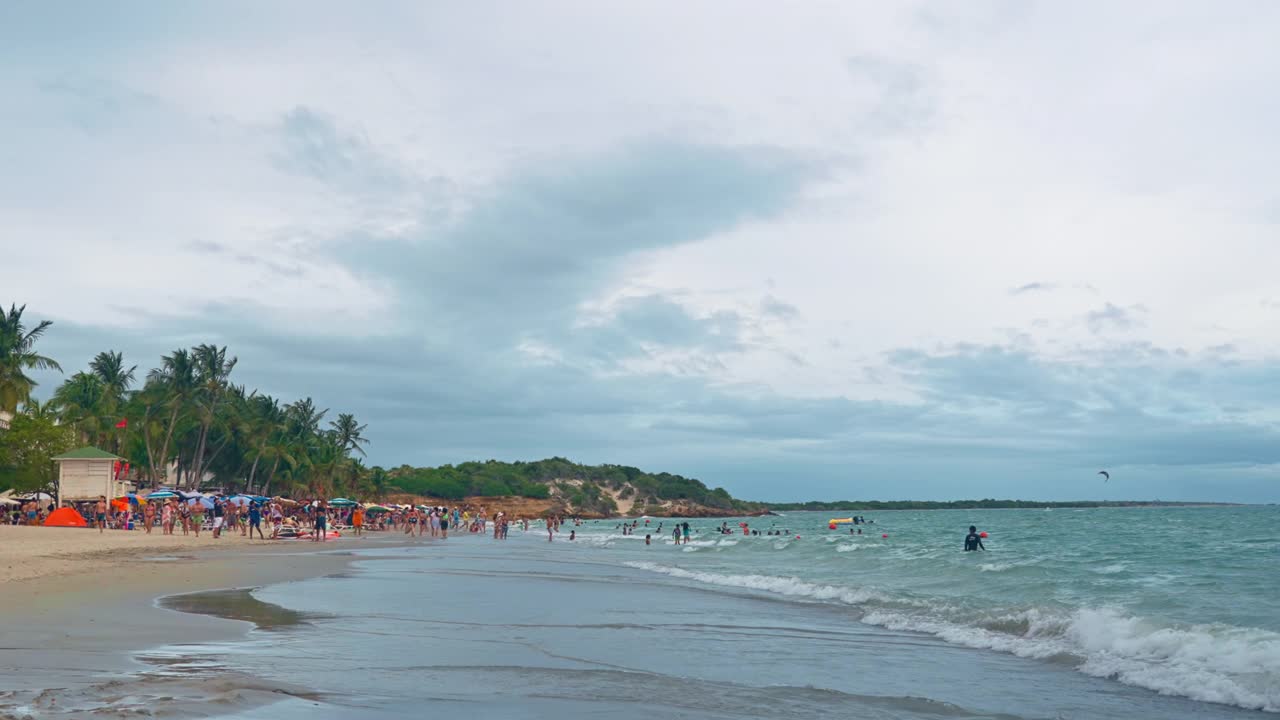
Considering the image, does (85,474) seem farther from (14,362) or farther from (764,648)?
(764,648)

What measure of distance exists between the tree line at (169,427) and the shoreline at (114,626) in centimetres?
2533

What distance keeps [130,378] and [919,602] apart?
232 ft

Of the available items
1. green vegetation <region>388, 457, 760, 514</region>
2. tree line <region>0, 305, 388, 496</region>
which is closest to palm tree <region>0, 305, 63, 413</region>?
tree line <region>0, 305, 388, 496</region>


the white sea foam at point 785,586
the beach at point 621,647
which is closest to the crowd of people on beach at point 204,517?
the beach at point 621,647

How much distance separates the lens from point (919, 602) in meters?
18.4

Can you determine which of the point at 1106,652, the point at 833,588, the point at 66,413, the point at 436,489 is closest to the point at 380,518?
the point at 66,413

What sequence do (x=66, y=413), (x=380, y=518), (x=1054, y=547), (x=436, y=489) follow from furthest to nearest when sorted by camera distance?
(x=436, y=489) < (x=380, y=518) < (x=66, y=413) < (x=1054, y=547)

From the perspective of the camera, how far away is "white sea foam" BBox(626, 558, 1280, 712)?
1002 cm

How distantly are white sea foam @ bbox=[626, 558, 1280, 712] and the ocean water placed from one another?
0.11 ft

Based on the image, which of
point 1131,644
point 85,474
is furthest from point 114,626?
point 85,474

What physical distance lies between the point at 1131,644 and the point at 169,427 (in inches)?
2823

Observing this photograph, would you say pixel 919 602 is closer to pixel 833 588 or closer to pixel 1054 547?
pixel 833 588

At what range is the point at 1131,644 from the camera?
12.5m

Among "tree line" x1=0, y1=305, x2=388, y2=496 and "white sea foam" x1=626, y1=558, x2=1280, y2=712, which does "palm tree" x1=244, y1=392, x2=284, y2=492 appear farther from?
"white sea foam" x1=626, y1=558, x2=1280, y2=712
